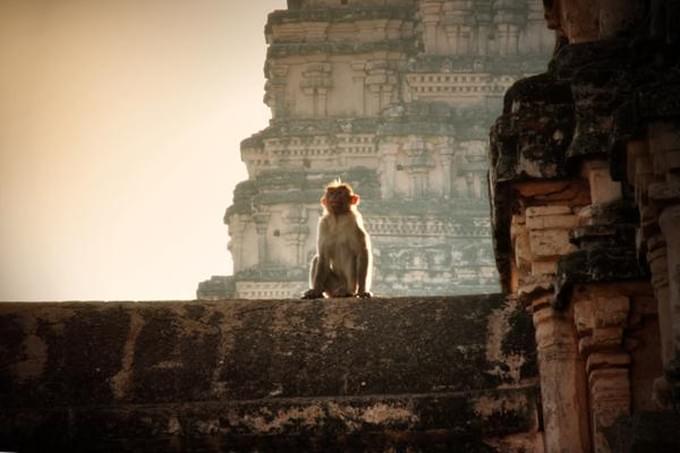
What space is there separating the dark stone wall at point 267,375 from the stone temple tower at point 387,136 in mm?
25598

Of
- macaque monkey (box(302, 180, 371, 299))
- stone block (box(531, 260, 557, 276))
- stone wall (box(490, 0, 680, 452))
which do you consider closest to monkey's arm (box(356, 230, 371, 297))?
macaque monkey (box(302, 180, 371, 299))

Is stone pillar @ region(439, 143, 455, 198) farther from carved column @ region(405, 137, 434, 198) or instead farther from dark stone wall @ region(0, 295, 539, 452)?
dark stone wall @ region(0, 295, 539, 452)

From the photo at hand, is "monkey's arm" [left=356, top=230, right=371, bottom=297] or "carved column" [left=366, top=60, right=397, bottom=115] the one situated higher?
"carved column" [left=366, top=60, right=397, bottom=115]

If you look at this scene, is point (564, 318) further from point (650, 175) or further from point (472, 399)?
point (650, 175)

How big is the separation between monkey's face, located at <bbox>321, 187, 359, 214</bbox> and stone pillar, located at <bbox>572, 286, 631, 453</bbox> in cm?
718

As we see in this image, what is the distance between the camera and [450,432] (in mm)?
10688

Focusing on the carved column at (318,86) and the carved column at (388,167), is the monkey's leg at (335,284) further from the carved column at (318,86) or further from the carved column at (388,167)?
the carved column at (318,86)

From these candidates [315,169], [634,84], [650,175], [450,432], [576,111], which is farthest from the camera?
[315,169]

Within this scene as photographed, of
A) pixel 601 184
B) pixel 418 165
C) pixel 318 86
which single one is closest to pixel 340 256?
pixel 601 184

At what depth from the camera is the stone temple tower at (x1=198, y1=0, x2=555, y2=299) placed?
3797cm

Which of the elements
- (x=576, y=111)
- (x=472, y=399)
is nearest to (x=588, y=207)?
(x=576, y=111)

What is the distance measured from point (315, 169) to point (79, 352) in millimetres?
29264

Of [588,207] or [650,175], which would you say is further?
[588,207]

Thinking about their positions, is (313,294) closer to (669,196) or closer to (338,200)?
(338,200)
